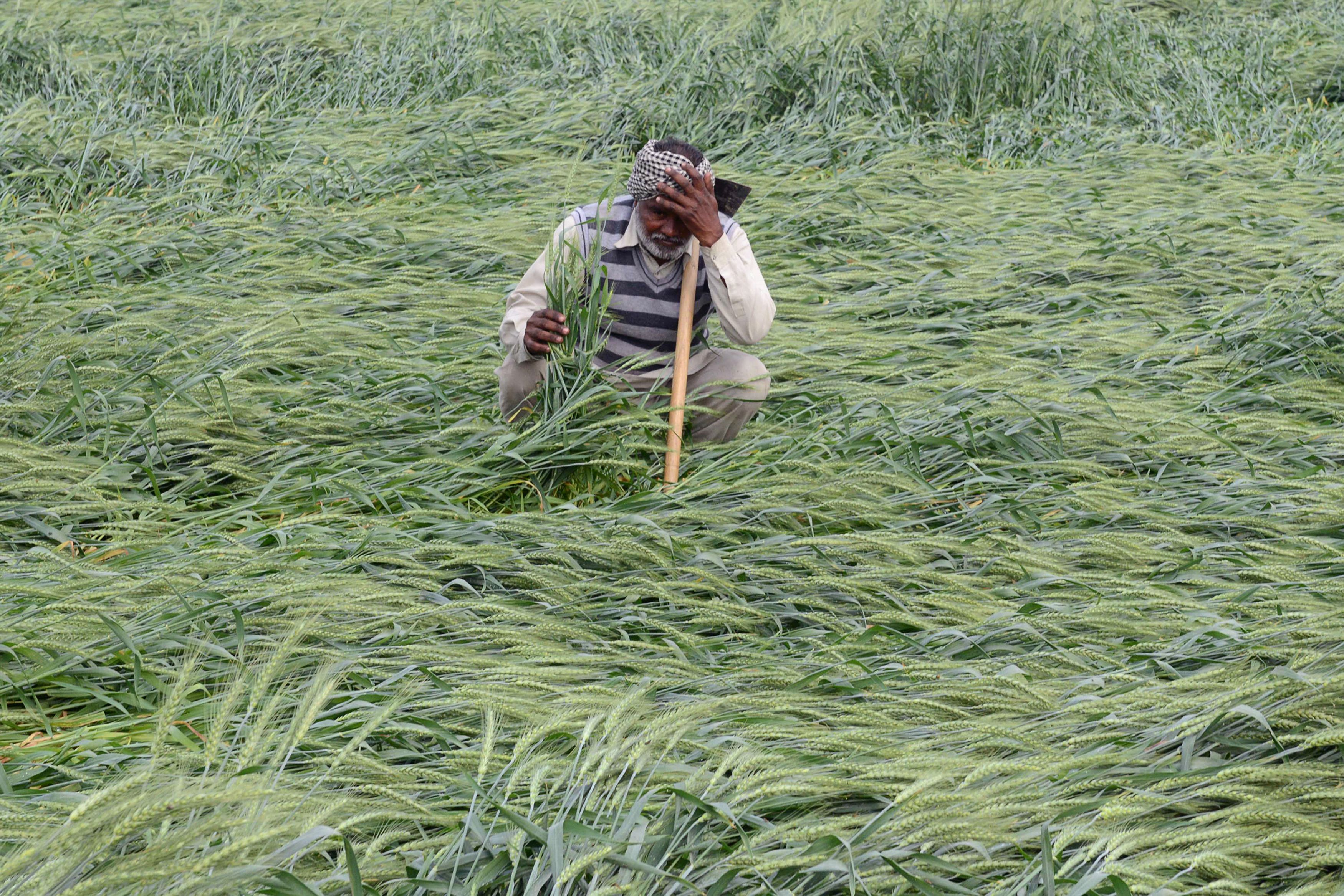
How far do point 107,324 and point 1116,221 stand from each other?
4197mm

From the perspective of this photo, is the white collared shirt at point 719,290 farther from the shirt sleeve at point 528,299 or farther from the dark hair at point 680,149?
the dark hair at point 680,149

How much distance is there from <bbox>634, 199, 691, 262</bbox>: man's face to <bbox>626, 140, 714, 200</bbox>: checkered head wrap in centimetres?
4

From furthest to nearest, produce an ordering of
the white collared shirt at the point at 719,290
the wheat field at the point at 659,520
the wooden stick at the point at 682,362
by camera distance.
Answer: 1. the white collared shirt at the point at 719,290
2. the wooden stick at the point at 682,362
3. the wheat field at the point at 659,520

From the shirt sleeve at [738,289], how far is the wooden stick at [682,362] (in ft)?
0.15

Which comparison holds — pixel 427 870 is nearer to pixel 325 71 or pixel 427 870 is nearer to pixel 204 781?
pixel 204 781

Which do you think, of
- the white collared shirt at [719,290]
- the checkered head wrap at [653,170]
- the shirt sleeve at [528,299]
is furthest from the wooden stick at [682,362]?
the shirt sleeve at [528,299]

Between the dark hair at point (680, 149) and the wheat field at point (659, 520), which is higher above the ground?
the dark hair at point (680, 149)

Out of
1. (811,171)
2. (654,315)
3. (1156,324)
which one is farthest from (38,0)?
(1156,324)

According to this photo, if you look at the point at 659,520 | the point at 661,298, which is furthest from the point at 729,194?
the point at 659,520

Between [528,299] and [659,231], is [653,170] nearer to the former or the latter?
[659,231]

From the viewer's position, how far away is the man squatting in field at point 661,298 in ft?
11.0

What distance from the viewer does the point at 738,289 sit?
11.2 feet

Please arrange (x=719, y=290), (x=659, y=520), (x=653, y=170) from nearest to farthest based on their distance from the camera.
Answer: (x=659, y=520) < (x=653, y=170) < (x=719, y=290)

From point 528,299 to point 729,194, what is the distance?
0.65 meters
